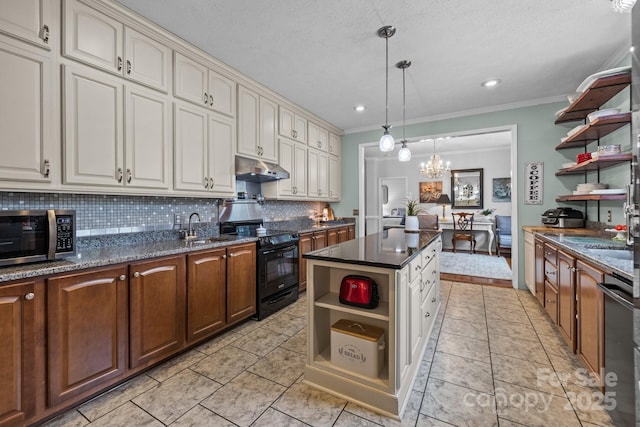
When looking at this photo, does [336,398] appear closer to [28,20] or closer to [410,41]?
[410,41]

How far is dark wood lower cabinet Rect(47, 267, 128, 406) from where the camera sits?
1.50 meters

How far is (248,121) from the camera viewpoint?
3.14 metres

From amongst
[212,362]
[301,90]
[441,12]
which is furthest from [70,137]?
[441,12]

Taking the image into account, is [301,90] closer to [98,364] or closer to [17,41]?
[17,41]

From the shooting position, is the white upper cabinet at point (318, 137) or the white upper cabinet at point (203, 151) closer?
the white upper cabinet at point (203, 151)

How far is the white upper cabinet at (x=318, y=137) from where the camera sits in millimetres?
4375

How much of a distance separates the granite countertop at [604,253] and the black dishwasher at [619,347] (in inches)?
2.0

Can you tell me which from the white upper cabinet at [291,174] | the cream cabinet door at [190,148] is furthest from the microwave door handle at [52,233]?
the white upper cabinet at [291,174]

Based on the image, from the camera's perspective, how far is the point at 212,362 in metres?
2.11

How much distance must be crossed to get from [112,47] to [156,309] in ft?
6.38

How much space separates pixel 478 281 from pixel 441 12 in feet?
12.0

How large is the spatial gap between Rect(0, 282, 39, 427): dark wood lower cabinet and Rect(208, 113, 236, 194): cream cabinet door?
154 cm

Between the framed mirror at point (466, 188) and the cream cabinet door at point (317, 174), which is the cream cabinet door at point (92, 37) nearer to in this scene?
the cream cabinet door at point (317, 174)

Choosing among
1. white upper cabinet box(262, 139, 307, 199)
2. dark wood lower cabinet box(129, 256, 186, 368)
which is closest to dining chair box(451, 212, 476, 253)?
white upper cabinet box(262, 139, 307, 199)
